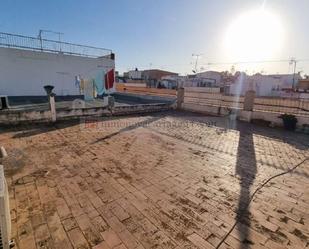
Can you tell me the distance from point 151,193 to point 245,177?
212cm

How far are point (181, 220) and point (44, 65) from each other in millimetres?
15856

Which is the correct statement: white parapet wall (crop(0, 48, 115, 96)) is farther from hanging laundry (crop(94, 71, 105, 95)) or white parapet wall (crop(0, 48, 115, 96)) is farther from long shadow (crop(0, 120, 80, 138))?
long shadow (crop(0, 120, 80, 138))

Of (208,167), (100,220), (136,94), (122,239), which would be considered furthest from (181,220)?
(136,94)

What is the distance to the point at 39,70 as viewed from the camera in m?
14.5

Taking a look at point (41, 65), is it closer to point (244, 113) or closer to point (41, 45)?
point (41, 45)

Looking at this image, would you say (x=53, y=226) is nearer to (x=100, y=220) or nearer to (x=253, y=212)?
(x=100, y=220)

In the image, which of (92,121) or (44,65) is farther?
(44,65)

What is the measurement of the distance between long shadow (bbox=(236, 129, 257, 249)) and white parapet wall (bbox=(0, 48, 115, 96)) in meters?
14.0

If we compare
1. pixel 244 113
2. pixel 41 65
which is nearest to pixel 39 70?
pixel 41 65

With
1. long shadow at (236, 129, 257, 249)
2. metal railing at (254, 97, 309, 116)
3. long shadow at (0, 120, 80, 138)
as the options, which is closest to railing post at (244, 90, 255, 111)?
metal railing at (254, 97, 309, 116)

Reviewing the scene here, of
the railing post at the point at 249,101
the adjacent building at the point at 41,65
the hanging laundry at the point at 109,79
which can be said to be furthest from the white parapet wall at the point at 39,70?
the railing post at the point at 249,101

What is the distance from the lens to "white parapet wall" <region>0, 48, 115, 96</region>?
13328 mm

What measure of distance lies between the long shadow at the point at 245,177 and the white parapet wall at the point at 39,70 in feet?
46.1

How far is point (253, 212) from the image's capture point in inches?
115
